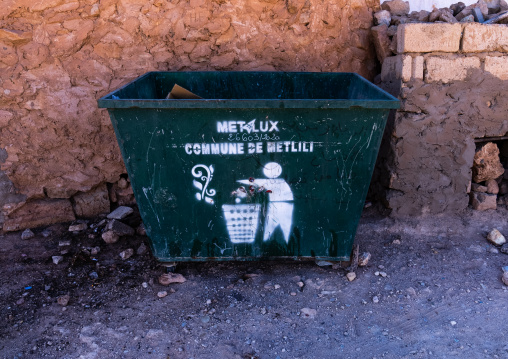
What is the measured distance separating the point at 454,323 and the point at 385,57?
79.6 inches

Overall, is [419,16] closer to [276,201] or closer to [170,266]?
[276,201]

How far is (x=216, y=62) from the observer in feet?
10.3

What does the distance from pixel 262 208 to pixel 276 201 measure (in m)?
0.09

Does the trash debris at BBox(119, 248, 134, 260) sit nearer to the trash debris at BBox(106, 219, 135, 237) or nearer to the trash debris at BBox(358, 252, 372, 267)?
the trash debris at BBox(106, 219, 135, 237)

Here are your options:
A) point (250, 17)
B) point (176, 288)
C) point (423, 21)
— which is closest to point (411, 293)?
point (176, 288)

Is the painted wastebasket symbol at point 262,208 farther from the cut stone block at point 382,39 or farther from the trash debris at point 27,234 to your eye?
the trash debris at point 27,234

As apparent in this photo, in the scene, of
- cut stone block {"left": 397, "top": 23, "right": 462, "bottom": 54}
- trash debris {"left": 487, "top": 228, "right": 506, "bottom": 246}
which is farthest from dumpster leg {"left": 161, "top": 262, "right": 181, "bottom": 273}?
trash debris {"left": 487, "top": 228, "right": 506, "bottom": 246}

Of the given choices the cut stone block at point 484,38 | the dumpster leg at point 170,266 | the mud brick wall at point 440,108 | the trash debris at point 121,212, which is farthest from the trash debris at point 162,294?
the cut stone block at point 484,38

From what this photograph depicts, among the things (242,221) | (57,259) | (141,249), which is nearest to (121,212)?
(141,249)

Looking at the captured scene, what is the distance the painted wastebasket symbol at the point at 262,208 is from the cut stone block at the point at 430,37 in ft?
4.84

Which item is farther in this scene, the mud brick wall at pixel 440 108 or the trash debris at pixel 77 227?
the trash debris at pixel 77 227

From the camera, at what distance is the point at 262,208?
2.31 m

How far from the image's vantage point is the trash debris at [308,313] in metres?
2.26

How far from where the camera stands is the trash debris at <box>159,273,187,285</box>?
252 centimetres
